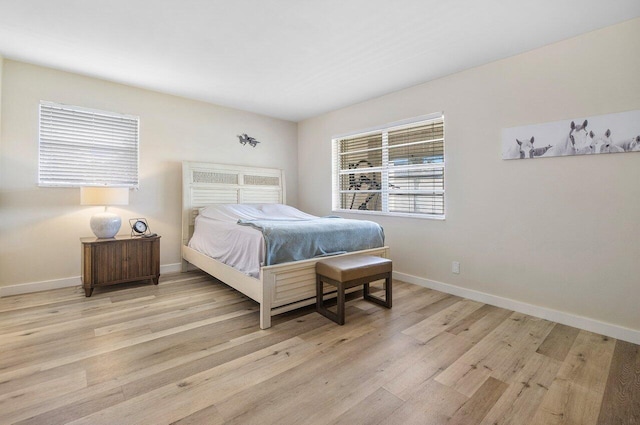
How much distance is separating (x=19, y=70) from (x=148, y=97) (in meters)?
1.16

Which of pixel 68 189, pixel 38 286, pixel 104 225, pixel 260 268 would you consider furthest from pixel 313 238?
pixel 38 286

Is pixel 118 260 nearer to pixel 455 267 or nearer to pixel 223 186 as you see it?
pixel 223 186

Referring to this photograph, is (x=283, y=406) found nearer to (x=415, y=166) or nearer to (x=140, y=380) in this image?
(x=140, y=380)

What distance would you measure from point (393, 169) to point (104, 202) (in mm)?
3343

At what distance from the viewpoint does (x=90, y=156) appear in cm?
342

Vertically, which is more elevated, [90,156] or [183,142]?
[183,142]

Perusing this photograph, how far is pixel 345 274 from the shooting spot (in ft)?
7.86

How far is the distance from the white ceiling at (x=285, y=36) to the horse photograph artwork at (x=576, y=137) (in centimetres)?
71

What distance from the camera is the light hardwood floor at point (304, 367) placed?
1.44 meters

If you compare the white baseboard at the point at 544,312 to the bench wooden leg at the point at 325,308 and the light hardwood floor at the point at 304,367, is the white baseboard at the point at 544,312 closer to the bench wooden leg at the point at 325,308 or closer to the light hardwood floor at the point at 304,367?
the light hardwood floor at the point at 304,367

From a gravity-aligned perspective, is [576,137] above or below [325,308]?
above

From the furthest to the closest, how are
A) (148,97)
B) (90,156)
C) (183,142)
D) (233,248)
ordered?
(183,142) → (148,97) → (90,156) → (233,248)

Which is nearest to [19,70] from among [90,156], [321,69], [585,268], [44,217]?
[90,156]

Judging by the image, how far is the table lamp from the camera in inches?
119
